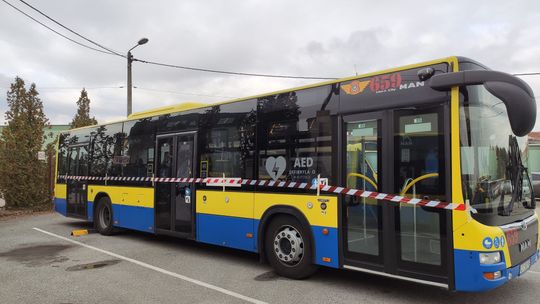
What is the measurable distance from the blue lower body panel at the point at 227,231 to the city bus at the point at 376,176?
0.02 meters

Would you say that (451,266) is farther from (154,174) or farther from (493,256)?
(154,174)

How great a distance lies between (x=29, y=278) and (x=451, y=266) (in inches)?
245

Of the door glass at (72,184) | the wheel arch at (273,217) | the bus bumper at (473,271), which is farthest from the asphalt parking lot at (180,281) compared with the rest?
the door glass at (72,184)

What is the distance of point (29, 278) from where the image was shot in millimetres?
6641

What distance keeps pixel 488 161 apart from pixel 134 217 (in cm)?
774

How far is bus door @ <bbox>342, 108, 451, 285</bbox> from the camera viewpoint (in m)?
4.93

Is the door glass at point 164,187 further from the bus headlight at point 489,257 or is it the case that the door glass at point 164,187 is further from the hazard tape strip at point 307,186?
the bus headlight at point 489,257

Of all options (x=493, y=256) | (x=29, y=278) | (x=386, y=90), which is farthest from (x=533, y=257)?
(x=29, y=278)

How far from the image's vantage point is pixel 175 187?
8.66 metres

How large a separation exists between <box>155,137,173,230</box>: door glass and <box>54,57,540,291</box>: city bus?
23 cm

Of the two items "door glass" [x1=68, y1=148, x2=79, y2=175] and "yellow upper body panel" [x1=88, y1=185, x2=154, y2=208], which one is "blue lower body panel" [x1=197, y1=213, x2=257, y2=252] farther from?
"door glass" [x1=68, y1=148, x2=79, y2=175]

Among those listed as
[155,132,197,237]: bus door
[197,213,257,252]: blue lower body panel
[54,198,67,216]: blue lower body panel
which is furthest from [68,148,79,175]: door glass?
[197,213,257,252]: blue lower body panel

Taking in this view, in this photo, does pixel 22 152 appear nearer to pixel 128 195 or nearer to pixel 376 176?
pixel 128 195

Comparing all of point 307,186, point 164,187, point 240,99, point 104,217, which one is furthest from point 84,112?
point 307,186
